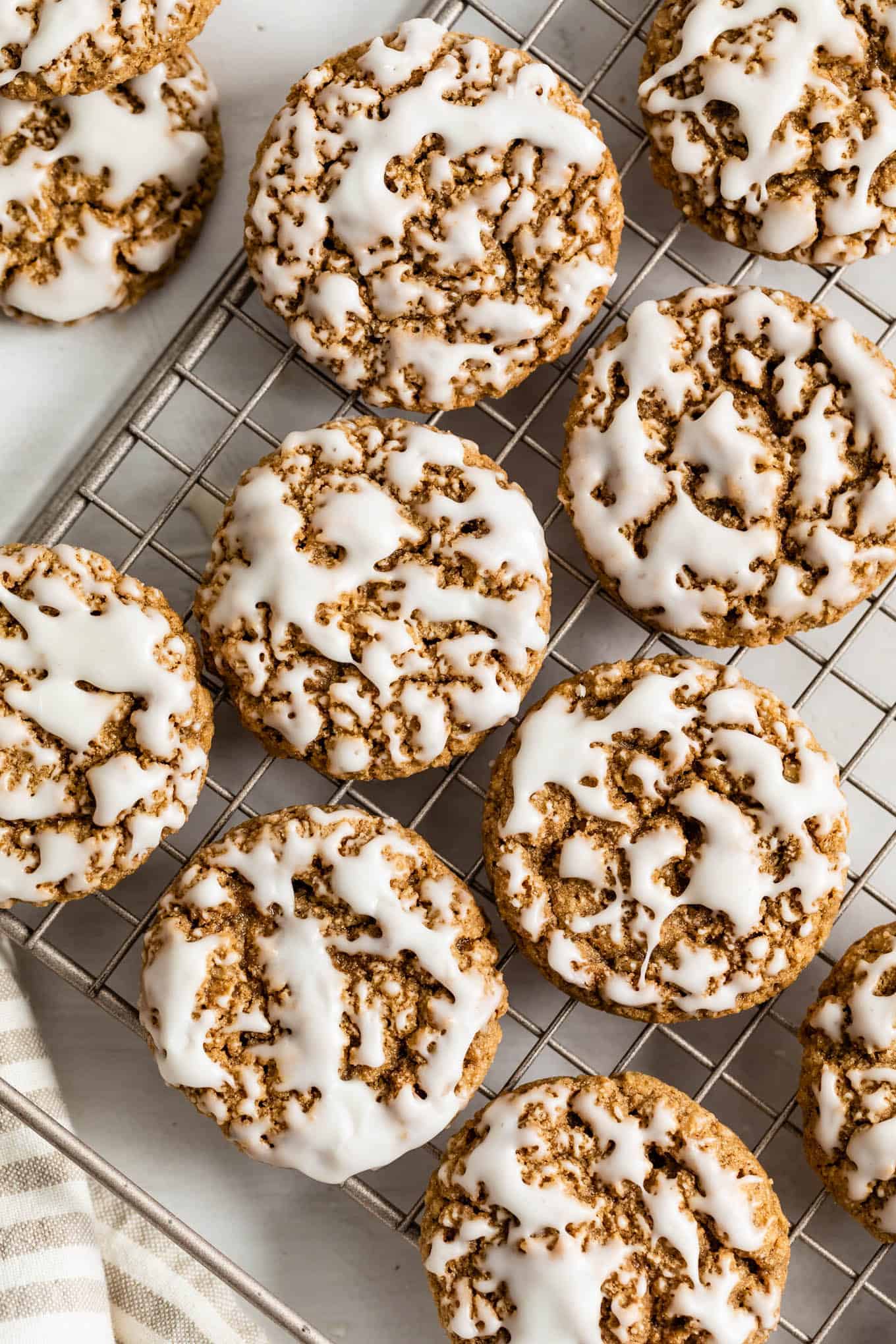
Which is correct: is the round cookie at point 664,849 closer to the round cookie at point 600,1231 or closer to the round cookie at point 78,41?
the round cookie at point 600,1231

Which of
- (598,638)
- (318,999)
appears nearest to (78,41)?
(598,638)

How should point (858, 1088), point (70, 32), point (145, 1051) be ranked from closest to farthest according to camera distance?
point (70, 32)
point (858, 1088)
point (145, 1051)

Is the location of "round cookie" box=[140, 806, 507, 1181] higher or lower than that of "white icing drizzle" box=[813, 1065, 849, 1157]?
lower

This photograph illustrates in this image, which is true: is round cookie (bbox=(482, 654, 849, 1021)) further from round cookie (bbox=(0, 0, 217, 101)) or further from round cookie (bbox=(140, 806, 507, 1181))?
round cookie (bbox=(0, 0, 217, 101))

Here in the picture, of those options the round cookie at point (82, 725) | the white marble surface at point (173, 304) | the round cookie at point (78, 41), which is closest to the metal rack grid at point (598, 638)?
the white marble surface at point (173, 304)

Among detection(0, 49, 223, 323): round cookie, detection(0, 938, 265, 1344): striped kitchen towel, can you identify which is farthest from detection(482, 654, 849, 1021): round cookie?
detection(0, 49, 223, 323): round cookie

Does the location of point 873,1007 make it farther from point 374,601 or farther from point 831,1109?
point 374,601

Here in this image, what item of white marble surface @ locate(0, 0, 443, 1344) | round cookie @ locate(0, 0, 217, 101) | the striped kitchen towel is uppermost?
round cookie @ locate(0, 0, 217, 101)
